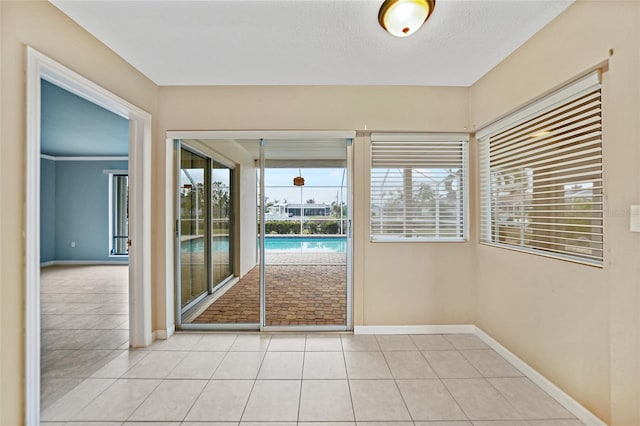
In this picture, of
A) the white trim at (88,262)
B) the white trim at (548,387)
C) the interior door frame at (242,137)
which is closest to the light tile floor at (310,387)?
the white trim at (548,387)

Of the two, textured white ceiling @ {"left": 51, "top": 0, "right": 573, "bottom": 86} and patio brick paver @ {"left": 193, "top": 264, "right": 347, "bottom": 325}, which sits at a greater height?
textured white ceiling @ {"left": 51, "top": 0, "right": 573, "bottom": 86}

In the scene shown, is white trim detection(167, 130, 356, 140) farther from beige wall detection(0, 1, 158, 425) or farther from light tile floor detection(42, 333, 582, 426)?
light tile floor detection(42, 333, 582, 426)

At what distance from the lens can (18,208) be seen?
155 cm

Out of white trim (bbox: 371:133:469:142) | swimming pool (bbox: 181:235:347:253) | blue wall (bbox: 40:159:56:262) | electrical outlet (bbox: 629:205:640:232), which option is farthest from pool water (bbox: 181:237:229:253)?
blue wall (bbox: 40:159:56:262)

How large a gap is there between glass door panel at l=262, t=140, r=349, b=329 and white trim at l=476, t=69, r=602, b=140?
1.44 metres

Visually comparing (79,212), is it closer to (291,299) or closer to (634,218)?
(291,299)

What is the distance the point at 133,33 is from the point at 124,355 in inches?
108

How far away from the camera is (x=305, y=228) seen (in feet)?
12.2

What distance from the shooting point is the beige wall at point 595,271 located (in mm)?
1470

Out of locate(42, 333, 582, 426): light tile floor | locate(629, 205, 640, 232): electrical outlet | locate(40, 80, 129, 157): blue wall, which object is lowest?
locate(42, 333, 582, 426): light tile floor

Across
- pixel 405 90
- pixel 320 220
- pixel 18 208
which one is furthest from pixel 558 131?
pixel 18 208

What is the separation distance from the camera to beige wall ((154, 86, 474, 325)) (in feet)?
9.45

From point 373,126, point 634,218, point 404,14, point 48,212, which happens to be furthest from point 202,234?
point 48,212

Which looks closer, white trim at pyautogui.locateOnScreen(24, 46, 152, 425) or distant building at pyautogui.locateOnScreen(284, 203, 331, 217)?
white trim at pyautogui.locateOnScreen(24, 46, 152, 425)
